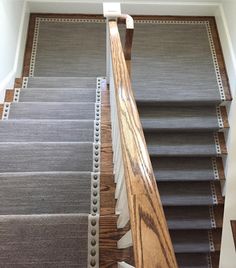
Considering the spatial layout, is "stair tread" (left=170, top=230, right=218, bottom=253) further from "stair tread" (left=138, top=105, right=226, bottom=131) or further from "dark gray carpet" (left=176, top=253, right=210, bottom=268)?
"stair tread" (left=138, top=105, right=226, bottom=131)

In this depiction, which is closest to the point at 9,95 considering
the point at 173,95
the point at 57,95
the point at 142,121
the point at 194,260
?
the point at 57,95

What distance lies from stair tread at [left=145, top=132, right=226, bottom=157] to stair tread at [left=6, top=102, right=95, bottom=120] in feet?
3.00

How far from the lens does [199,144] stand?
3.28 metres

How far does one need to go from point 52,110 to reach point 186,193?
156 centimetres

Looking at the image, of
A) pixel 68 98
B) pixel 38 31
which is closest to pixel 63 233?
pixel 68 98

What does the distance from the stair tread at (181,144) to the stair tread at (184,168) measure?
116 mm

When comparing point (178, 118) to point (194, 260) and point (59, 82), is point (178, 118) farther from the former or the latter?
point (194, 260)

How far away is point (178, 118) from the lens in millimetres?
3262

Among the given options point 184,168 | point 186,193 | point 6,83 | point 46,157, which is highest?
point 6,83

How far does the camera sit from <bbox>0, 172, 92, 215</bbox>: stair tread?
5.16ft

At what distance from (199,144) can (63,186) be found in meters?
1.94

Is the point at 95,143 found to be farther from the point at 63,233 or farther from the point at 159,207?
the point at 159,207

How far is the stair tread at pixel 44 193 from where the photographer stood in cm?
157

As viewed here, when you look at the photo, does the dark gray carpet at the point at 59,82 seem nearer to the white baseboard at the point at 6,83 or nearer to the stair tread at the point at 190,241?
the white baseboard at the point at 6,83
